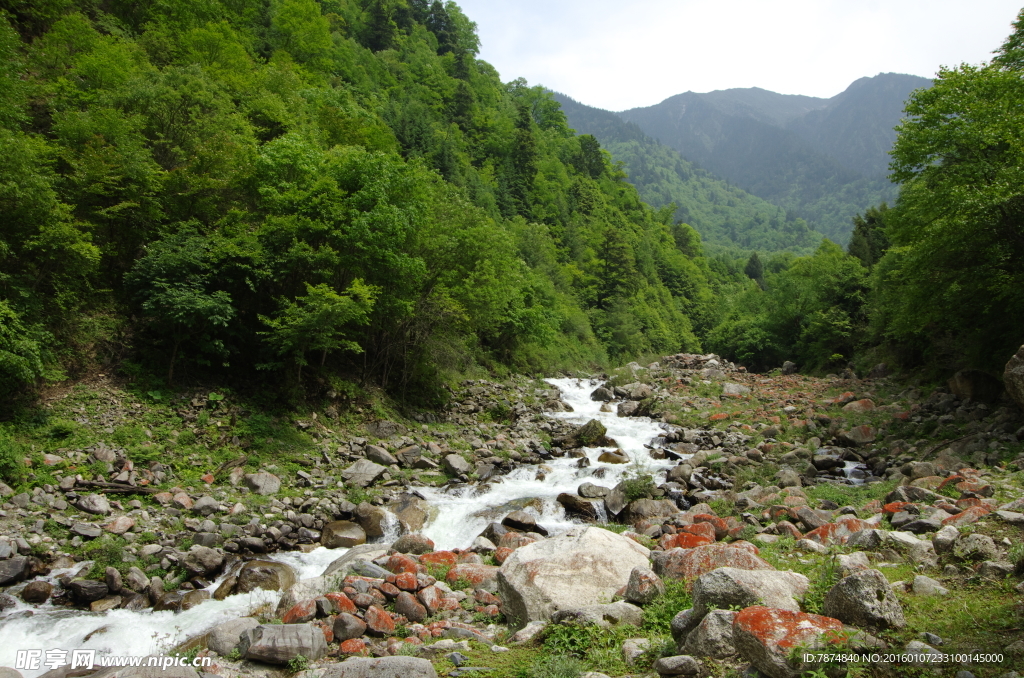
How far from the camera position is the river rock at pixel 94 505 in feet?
35.5

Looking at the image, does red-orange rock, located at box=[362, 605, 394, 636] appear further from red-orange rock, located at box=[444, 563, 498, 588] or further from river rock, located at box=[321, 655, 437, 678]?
red-orange rock, located at box=[444, 563, 498, 588]

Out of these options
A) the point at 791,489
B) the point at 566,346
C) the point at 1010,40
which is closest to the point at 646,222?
the point at 566,346

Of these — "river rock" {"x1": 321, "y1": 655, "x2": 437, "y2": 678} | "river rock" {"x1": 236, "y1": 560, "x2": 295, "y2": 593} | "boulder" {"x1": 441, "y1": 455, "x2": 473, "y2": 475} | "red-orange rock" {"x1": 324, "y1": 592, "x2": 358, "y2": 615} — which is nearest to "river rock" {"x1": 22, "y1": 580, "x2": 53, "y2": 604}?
"river rock" {"x1": 236, "y1": 560, "x2": 295, "y2": 593}

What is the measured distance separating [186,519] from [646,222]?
261 feet

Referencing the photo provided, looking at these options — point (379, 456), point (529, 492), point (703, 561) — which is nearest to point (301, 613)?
point (703, 561)

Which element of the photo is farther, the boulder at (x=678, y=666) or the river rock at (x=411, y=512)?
the river rock at (x=411, y=512)

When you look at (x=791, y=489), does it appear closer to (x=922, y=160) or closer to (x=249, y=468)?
(x=922, y=160)

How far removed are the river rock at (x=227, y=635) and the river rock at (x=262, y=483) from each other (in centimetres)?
612

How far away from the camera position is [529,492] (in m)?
15.8

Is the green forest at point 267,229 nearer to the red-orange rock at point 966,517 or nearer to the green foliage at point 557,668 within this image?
the red-orange rock at point 966,517

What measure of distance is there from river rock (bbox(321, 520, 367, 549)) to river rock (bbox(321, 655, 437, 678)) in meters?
6.45

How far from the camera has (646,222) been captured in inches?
3231

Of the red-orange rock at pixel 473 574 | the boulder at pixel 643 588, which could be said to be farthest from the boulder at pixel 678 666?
the red-orange rock at pixel 473 574

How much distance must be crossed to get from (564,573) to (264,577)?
237 inches
